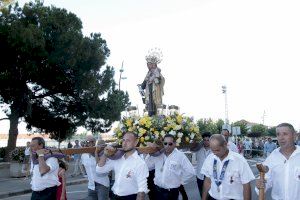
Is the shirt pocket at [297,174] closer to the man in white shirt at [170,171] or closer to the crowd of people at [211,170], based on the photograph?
the crowd of people at [211,170]

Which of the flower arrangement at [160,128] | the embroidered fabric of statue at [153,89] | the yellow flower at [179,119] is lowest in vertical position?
the flower arrangement at [160,128]

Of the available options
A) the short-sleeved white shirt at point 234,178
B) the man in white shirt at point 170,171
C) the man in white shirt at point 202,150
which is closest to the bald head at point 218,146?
the short-sleeved white shirt at point 234,178

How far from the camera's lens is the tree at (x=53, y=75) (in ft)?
95.6

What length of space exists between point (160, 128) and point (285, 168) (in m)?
3.40

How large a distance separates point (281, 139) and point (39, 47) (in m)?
24.9

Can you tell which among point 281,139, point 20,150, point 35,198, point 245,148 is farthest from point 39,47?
point 281,139

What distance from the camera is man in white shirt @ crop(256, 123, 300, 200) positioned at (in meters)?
5.89

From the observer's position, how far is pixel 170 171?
8.41 metres

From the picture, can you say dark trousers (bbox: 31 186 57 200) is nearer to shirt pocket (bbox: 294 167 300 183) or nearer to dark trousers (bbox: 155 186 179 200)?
dark trousers (bbox: 155 186 179 200)

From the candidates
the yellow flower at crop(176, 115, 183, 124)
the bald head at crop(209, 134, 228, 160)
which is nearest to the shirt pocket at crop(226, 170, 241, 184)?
the bald head at crop(209, 134, 228, 160)

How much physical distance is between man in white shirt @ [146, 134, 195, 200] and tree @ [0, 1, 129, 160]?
21.9 m

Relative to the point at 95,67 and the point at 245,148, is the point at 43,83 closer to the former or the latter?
the point at 95,67

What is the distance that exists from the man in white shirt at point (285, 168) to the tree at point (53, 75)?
80.5ft

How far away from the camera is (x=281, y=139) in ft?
20.0
